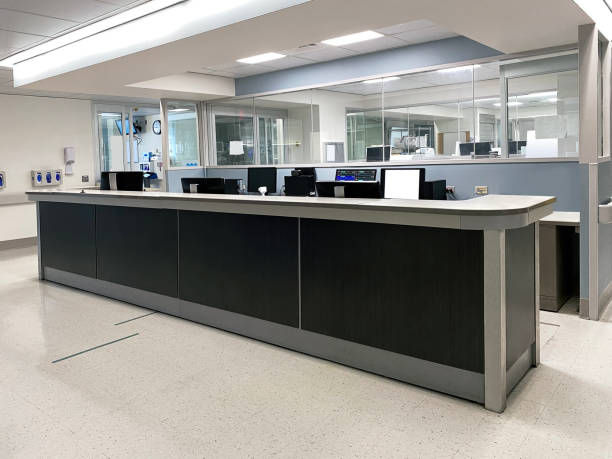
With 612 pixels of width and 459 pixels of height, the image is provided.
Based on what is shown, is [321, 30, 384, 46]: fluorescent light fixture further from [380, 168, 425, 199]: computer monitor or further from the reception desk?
the reception desk

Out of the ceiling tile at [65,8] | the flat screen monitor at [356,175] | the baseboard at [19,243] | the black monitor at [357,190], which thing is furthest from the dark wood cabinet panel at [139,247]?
the baseboard at [19,243]

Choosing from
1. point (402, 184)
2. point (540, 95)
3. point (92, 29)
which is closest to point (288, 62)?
point (92, 29)

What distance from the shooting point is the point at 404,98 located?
20.3ft

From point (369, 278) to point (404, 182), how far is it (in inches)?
98.9

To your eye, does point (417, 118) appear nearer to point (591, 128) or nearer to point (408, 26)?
point (408, 26)

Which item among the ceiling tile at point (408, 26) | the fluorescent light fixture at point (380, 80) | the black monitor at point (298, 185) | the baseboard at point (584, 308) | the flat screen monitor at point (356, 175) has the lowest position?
the baseboard at point (584, 308)

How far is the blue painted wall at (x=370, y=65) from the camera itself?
5520 millimetres

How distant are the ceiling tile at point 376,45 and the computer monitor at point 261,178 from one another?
6.87 feet

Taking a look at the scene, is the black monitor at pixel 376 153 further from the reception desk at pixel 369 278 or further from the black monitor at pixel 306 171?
the reception desk at pixel 369 278

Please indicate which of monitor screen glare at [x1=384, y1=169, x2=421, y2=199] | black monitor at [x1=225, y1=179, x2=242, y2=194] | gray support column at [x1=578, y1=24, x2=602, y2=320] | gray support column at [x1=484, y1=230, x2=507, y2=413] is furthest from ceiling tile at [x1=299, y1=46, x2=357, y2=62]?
gray support column at [x1=484, y1=230, x2=507, y2=413]

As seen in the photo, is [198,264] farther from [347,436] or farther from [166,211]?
[347,436]

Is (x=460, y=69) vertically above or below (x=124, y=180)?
above

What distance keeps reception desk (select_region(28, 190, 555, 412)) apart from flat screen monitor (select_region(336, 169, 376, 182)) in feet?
8.39

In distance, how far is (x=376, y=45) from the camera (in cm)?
592
